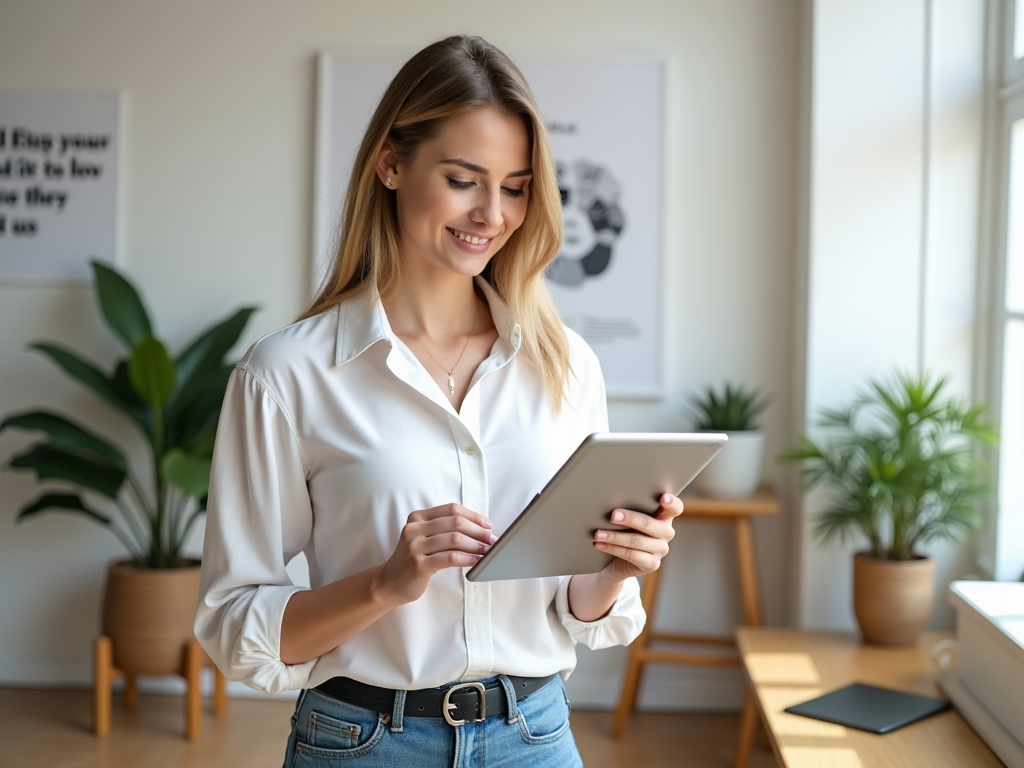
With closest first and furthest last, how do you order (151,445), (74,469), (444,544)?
(444,544)
(74,469)
(151,445)

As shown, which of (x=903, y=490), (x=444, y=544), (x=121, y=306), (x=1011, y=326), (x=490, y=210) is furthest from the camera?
(x=121, y=306)

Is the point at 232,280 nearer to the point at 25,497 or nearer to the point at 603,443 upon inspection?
the point at 25,497

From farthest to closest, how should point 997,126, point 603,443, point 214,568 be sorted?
point 997,126, point 214,568, point 603,443

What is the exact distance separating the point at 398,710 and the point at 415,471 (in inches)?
11.9

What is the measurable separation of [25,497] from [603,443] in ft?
11.5

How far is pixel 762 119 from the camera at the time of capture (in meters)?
3.85

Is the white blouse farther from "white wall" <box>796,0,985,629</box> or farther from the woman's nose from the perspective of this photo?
"white wall" <box>796,0,985,629</box>

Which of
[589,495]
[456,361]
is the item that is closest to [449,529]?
[589,495]

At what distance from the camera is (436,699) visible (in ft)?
4.54

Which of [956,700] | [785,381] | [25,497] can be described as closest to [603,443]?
[956,700]

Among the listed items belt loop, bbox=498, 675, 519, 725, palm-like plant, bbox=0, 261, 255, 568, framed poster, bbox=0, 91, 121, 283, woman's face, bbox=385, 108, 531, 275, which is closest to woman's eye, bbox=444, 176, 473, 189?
woman's face, bbox=385, 108, 531, 275

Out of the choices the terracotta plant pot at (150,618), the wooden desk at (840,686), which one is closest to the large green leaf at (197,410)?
the terracotta plant pot at (150,618)

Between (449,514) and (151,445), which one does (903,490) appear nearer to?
(449,514)

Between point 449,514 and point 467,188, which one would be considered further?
point 467,188
